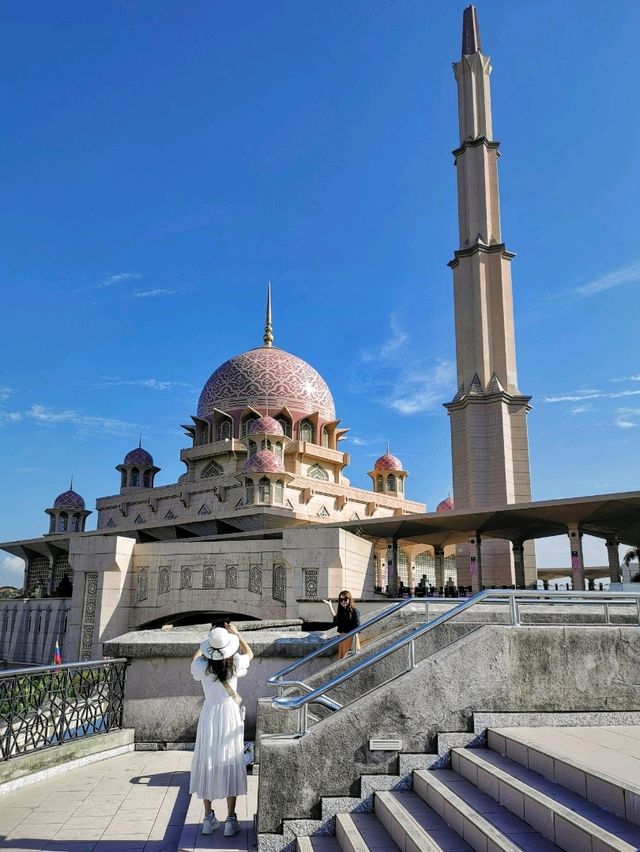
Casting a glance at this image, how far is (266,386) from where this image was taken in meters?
39.0

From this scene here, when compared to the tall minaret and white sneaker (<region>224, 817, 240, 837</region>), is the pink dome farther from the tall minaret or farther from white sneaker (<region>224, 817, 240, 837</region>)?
white sneaker (<region>224, 817, 240, 837</region>)

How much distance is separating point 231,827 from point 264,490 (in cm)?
2556

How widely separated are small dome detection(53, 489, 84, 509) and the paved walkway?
125 ft

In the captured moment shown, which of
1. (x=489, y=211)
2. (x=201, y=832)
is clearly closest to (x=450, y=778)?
(x=201, y=832)

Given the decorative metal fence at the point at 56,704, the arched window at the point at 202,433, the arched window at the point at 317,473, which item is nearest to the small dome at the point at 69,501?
the arched window at the point at 202,433

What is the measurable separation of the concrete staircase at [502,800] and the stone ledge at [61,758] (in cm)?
276

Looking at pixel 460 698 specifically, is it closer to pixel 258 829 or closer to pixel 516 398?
pixel 258 829

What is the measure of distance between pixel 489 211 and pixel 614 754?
1308 inches

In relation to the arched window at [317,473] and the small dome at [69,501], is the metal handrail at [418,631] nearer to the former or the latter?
the arched window at [317,473]

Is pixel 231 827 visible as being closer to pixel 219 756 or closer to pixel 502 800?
pixel 219 756

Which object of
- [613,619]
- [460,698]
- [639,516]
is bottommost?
[460,698]

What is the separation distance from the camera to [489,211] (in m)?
34.3

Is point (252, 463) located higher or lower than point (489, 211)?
lower

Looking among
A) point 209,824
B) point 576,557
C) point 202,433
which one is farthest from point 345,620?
point 202,433
